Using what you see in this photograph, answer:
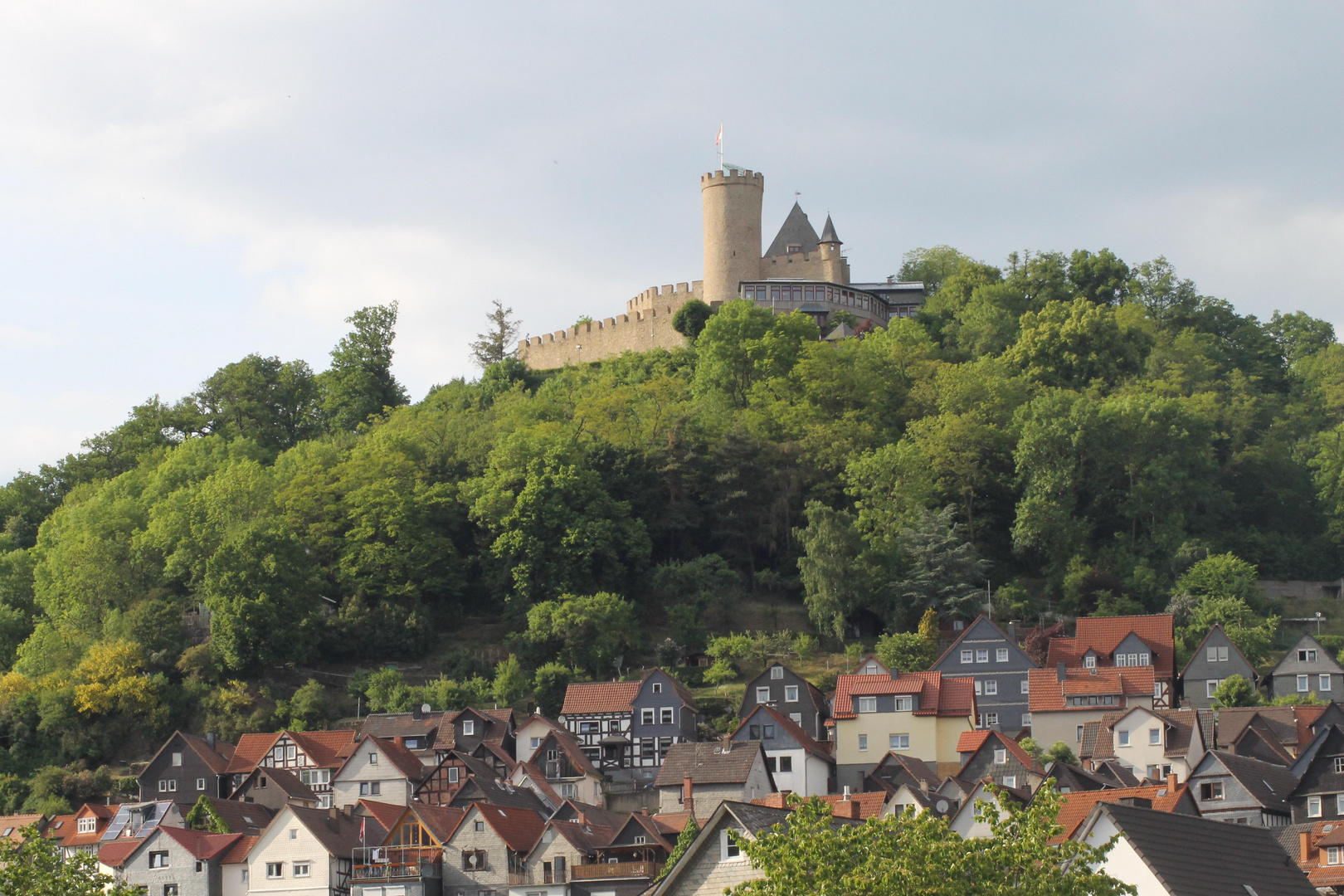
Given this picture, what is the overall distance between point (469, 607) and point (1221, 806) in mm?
33470

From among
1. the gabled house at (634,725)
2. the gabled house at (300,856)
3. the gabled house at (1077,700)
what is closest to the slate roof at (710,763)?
the gabled house at (634,725)

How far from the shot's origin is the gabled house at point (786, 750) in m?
61.5

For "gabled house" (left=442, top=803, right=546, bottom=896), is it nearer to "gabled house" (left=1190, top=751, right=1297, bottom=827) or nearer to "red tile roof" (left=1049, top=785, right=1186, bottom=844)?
"red tile roof" (left=1049, top=785, right=1186, bottom=844)

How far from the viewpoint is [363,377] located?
98.5 metres

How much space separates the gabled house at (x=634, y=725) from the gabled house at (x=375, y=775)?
5.79 meters

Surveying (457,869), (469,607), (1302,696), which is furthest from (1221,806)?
(469,607)

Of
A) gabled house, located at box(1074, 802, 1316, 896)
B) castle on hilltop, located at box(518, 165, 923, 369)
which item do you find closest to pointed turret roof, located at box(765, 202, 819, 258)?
castle on hilltop, located at box(518, 165, 923, 369)

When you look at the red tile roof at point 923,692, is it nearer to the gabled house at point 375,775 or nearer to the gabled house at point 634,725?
the gabled house at point 634,725

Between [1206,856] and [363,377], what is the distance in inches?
2988

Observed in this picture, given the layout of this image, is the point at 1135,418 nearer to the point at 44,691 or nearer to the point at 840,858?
the point at 44,691

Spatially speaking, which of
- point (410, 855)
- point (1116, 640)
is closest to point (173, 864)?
point (410, 855)

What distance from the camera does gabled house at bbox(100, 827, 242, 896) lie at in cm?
5512

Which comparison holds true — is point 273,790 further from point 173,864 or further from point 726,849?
point 726,849

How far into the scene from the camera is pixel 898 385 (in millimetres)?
Result: 86500
